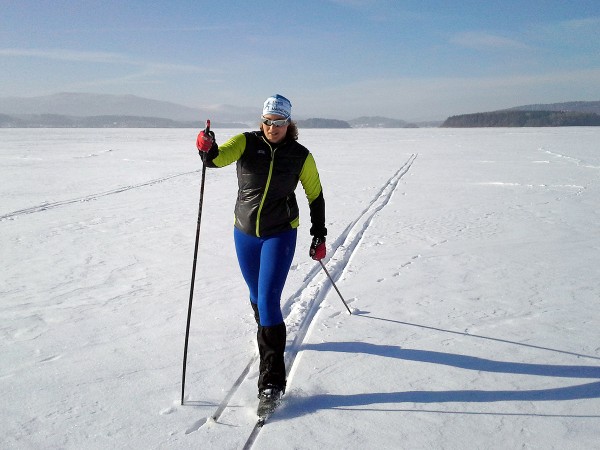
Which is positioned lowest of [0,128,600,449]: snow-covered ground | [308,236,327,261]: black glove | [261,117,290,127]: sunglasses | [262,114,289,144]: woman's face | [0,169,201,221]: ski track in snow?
[0,128,600,449]: snow-covered ground

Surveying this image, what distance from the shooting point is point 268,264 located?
2668mm

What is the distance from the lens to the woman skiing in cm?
263

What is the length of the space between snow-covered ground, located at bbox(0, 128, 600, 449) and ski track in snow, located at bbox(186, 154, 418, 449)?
0.02 meters

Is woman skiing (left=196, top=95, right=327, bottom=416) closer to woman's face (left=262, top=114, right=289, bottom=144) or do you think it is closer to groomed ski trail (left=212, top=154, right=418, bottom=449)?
woman's face (left=262, top=114, right=289, bottom=144)

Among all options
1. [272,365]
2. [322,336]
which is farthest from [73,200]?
[272,365]

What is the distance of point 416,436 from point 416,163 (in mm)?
16060

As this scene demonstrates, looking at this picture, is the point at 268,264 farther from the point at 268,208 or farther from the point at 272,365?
the point at 272,365

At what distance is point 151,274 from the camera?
195 inches

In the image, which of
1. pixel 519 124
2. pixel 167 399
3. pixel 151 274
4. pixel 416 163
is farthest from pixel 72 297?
pixel 519 124

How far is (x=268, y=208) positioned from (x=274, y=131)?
0.48 meters

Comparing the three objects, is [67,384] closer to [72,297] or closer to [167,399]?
[167,399]

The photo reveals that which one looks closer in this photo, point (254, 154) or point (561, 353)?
point (254, 154)

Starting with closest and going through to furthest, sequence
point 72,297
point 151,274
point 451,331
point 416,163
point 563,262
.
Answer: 1. point 451,331
2. point 72,297
3. point 151,274
4. point 563,262
5. point 416,163

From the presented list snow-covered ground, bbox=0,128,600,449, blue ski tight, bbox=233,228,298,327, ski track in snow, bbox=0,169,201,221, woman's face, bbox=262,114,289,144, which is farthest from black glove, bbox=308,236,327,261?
ski track in snow, bbox=0,169,201,221
